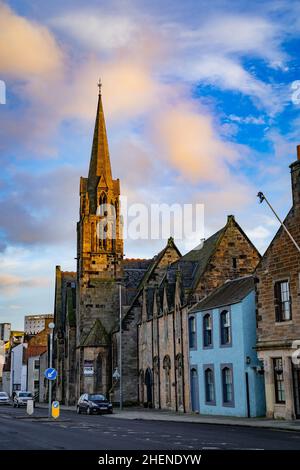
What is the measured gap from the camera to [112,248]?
211 ft

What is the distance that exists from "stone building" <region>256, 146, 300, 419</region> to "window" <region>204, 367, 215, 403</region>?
652 cm

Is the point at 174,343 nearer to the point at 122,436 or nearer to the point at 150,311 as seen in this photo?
the point at 150,311

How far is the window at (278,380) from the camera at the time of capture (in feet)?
95.7

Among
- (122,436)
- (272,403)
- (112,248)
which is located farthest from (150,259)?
(122,436)

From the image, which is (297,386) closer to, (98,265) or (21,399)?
(98,265)

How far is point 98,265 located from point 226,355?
1198 inches

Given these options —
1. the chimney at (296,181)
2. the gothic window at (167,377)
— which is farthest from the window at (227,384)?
the gothic window at (167,377)

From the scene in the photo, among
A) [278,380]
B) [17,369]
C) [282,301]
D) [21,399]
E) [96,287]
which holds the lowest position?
[21,399]

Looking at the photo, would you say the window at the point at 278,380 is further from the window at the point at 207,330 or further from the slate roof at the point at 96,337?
the slate roof at the point at 96,337

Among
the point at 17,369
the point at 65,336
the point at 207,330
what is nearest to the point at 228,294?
the point at 207,330

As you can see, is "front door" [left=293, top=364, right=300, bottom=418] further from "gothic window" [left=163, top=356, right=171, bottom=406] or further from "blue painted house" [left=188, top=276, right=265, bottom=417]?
"gothic window" [left=163, top=356, right=171, bottom=406]

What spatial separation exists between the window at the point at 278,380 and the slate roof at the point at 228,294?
15.1 ft

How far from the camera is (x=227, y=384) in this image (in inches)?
1361

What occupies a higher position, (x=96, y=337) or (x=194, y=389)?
Result: (x=96, y=337)
